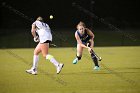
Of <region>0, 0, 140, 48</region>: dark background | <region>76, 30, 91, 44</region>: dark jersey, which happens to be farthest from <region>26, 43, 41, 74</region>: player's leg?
<region>0, 0, 140, 48</region>: dark background

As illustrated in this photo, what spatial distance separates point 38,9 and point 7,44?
1548cm

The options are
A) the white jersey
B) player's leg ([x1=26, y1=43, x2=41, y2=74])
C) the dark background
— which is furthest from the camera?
the dark background

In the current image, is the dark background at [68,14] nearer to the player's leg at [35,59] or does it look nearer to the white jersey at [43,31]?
the player's leg at [35,59]

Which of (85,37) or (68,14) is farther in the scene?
(68,14)

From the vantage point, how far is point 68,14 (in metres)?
46.8

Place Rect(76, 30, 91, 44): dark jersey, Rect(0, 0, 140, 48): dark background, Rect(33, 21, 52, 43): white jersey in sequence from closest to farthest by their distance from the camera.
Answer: Rect(33, 21, 52, 43): white jersey → Rect(76, 30, 91, 44): dark jersey → Rect(0, 0, 140, 48): dark background

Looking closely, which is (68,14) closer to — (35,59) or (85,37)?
(85,37)

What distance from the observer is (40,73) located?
14.9 m

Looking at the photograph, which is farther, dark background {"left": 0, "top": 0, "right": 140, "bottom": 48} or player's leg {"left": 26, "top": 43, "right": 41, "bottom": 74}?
dark background {"left": 0, "top": 0, "right": 140, "bottom": 48}

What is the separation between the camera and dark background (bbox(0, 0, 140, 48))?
4328cm

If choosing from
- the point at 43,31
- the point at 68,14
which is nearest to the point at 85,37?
the point at 43,31

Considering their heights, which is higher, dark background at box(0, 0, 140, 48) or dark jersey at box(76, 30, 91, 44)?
dark jersey at box(76, 30, 91, 44)

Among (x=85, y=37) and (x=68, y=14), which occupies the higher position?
(x=85, y=37)

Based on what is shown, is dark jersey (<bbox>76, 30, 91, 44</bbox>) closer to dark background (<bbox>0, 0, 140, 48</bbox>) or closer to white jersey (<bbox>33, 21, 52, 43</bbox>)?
white jersey (<bbox>33, 21, 52, 43</bbox>)
